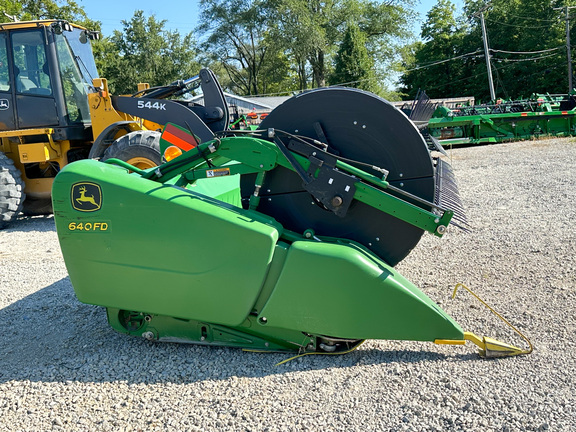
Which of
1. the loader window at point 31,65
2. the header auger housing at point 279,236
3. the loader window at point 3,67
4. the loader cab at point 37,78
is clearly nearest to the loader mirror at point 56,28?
the loader cab at point 37,78

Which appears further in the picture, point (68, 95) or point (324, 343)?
point (68, 95)

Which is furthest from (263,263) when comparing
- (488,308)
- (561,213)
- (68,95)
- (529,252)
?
(68,95)

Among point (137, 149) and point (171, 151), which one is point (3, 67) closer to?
point (137, 149)

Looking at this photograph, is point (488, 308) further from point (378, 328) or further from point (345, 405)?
point (345, 405)

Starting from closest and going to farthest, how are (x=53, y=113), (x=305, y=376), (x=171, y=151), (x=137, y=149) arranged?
(x=305, y=376) → (x=171, y=151) → (x=137, y=149) → (x=53, y=113)

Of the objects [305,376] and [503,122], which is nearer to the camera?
[305,376]

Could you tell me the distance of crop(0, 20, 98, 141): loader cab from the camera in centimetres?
736

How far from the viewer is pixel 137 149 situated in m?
6.88

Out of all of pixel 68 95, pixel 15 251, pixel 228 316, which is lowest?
pixel 15 251

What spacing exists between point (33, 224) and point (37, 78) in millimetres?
2313

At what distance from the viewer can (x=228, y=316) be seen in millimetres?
2930

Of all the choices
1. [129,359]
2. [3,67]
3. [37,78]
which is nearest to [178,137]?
[129,359]

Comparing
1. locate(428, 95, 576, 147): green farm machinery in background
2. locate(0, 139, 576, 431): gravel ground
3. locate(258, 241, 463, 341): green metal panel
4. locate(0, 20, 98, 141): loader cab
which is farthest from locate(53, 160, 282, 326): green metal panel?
locate(428, 95, 576, 147): green farm machinery in background

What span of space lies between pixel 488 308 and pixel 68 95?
23.1 feet
